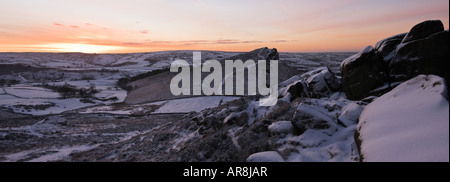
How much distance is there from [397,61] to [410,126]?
19.0 ft

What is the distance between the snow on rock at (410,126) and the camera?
5.07 m

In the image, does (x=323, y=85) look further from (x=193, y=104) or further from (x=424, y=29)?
(x=193, y=104)

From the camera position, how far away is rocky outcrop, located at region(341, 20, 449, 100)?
343 inches

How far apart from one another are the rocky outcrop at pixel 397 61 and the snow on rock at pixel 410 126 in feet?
6.39

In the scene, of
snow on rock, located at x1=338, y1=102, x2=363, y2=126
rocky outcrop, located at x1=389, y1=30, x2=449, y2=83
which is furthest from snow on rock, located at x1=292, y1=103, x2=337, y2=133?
rocky outcrop, located at x1=389, y1=30, x2=449, y2=83

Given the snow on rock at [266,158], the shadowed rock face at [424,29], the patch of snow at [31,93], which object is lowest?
the patch of snow at [31,93]

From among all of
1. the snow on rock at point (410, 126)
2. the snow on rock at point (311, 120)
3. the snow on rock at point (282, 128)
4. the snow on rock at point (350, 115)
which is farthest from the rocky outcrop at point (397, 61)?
the snow on rock at point (282, 128)

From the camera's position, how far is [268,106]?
14.4 metres

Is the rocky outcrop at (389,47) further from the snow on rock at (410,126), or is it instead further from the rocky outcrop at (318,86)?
the snow on rock at (410,126)

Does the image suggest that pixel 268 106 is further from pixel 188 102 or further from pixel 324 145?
pixel 188 102

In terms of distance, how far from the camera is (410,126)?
581cm

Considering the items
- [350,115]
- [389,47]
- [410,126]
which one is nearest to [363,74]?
[389,47]

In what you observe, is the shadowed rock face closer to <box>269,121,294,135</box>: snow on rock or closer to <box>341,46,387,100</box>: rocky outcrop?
<box>341,46,387,100</box>: rocky outcrop
